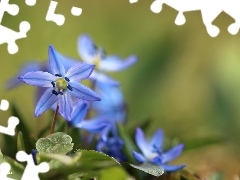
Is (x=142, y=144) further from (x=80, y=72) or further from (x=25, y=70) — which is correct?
(x=25, y=70)

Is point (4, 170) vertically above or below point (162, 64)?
below

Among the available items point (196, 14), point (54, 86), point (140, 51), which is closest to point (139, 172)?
point (54, 86)

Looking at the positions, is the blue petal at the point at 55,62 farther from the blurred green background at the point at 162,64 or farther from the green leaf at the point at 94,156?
A: the blurred green background at the point at 162,64

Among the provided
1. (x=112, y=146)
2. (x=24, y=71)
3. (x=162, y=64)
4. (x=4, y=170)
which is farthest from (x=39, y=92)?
(x=162, y=64)

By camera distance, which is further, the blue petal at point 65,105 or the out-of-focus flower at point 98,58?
the out-of-focus flower at point 98,58

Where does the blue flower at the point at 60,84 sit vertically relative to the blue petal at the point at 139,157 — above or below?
above

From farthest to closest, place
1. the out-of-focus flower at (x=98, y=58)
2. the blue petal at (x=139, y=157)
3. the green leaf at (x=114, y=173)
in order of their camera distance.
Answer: the out-of-focus flower at (x=98, y=58) → the blue petal at (x=139, y=157) → the green leaf at (x=114, y=173)

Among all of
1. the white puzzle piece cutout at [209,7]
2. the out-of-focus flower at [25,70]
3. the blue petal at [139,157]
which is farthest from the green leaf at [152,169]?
the out-of-focus flower at [25,70]
